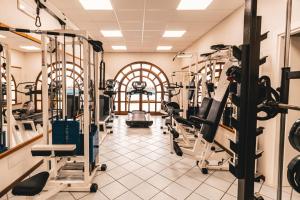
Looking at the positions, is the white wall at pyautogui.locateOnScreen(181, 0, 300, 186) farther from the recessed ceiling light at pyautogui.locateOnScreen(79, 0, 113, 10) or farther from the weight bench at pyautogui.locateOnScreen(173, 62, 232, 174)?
the recessed ceiling light at pyautogui.locateOnScreen(79, 0, 113, 10)

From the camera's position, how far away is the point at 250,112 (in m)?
1.06

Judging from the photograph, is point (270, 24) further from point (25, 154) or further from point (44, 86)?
point (25, 154)

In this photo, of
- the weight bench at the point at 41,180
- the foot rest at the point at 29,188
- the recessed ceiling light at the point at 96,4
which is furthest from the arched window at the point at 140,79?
the foot rest at the point at 29,188

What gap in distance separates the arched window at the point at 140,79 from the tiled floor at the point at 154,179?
4639 millimetres

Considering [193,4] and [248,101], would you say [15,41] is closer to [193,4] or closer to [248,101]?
[193,4]

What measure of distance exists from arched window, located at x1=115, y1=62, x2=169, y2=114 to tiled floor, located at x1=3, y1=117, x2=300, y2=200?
4639 mm

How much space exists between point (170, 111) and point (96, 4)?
9.05ft

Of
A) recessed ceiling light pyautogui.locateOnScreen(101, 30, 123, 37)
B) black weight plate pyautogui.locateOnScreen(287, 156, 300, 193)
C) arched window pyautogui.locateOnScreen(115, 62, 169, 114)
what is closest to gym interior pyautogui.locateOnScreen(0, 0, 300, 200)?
black weight plate pyautogui.locateOnScreen(287, 156, 300, 193)

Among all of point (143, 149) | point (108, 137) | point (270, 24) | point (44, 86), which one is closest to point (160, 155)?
point (143, 149)

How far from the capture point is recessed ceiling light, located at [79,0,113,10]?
335cm

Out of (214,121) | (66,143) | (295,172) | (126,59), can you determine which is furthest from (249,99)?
(126,59)

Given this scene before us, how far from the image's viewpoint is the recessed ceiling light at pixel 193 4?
3.32 metres

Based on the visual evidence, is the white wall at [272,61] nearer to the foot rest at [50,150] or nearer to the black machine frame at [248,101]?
the black machine frame at [248,101]

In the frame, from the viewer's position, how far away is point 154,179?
2775 millimetres
